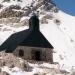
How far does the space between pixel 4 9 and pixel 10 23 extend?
15.3 meters

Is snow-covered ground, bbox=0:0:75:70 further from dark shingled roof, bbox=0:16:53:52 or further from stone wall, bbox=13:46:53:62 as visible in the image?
stone wall, bbox=13:46:53:62

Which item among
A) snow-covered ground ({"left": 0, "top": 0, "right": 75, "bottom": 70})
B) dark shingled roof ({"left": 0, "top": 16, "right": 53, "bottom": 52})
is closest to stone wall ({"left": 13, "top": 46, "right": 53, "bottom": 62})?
dark shingled roof ({"left": 0, "top": 16, "right": 53, "bottom": 52})

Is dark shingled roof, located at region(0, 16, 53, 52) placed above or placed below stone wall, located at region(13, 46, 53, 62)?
above

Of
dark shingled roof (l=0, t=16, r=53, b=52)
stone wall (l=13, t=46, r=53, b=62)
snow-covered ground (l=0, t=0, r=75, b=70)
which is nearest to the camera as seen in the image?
stone wall (l=13, t=46, r=53, b=62)

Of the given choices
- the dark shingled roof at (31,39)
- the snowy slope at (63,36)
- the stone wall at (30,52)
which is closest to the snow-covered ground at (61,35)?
the snowy slope at (63,36)

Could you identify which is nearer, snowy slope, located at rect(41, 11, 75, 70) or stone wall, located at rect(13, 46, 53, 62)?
stone wall, located at rect(13, 46, 53, 62)

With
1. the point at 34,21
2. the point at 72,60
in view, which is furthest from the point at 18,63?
the point at 72,60

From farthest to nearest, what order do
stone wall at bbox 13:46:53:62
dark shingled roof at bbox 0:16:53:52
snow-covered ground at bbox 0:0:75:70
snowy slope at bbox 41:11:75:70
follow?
snow-covered ground at bbox 0:0:75:70, snowy slope at bbox 41:11:75:70, dark shingled roof at bbox 0:16:53:52, stone wall at bbox 13:46:53:62

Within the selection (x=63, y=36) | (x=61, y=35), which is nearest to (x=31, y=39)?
(x=63, y=36)

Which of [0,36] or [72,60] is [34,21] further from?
[0,36]

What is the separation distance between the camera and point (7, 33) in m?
136

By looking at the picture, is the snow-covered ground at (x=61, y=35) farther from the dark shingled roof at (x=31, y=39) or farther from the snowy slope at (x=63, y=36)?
the dark shingled roof at (x=31, y=39)

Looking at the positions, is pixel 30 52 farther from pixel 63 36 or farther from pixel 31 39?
pixel 63 36

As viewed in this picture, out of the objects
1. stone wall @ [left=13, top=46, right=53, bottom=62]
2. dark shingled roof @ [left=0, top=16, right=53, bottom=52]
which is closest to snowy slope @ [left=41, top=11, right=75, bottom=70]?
dark shingled roof @ [left=0, top=16, right=53, bottom=52]
